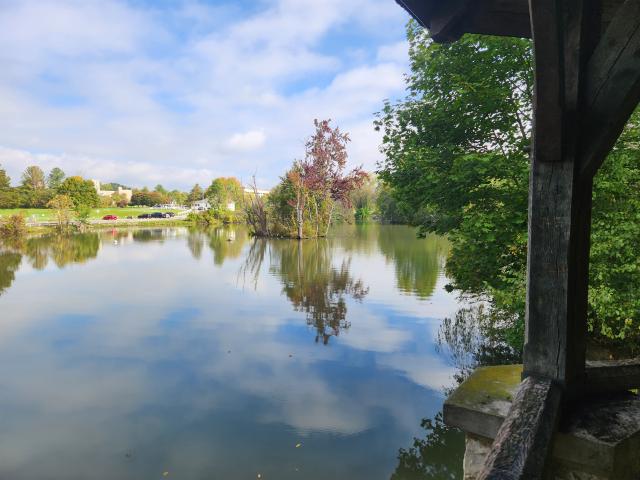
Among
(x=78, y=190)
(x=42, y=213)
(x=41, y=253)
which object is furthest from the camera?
(x=42, y=213)

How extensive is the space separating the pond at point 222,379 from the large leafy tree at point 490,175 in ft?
7.50

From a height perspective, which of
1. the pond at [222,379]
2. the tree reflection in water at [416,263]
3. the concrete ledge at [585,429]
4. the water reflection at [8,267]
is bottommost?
the pond at [222,379]

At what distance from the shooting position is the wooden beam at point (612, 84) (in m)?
1.38

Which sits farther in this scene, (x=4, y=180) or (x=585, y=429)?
(x=4, y=180)

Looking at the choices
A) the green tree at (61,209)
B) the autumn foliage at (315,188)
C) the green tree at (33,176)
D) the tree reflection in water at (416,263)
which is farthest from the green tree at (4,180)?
the tree reflection in water at (416,263)

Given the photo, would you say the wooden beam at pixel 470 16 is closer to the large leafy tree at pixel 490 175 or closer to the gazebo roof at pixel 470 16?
the gazebo roof at pixel 470 16

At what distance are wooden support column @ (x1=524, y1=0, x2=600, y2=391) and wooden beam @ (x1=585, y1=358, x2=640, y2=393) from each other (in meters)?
0.13

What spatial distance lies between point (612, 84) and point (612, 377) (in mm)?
1311

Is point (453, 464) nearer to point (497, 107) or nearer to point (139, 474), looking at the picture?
point (139, 474)

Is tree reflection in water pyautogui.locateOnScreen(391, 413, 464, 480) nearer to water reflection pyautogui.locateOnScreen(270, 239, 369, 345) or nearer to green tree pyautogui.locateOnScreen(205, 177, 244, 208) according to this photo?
water reflection pyautogui.locateOnScreen(270, 239, 369, 345)

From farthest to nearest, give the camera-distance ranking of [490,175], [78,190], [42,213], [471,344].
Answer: [42,213], [78,190], [471,344], [490,175]

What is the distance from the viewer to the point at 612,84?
1454mm

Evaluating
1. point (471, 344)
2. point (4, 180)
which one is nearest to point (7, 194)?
point (4, 180)

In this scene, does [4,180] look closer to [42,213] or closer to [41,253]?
[42,213]
